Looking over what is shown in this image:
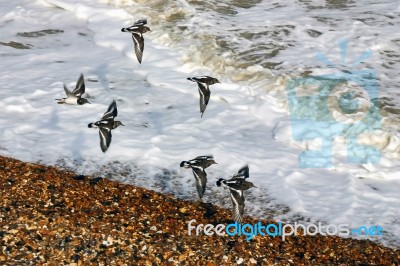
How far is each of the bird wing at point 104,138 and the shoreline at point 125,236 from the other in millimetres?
554

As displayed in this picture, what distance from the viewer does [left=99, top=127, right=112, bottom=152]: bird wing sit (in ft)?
25.9

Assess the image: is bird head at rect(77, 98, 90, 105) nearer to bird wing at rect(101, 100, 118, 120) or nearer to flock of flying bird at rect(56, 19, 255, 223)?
flock of flying bird at rect(56, 19, 255, 223)

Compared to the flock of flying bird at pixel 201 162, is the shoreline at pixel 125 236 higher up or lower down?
lower down

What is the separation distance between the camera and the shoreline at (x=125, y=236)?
261 inches

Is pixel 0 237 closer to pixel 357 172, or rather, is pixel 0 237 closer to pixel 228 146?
pixel 228 146

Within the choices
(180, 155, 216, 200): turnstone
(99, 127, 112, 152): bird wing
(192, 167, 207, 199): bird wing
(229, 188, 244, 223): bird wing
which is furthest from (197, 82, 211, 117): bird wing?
(229, 188, 244, 223): bird wing

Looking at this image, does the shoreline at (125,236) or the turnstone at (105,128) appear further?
the turnstone at (105,128)

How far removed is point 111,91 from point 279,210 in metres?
4.56

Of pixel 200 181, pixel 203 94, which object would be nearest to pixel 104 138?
pixel 200 181

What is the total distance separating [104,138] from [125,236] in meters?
1.63

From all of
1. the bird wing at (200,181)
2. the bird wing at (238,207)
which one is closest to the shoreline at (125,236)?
the bird wing at (238,207)

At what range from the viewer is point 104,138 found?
8.02 metres

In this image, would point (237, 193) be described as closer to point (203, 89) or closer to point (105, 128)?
point (105, 128)

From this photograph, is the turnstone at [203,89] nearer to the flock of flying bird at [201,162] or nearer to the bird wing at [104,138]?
the flock of flying bird at [201,162]
